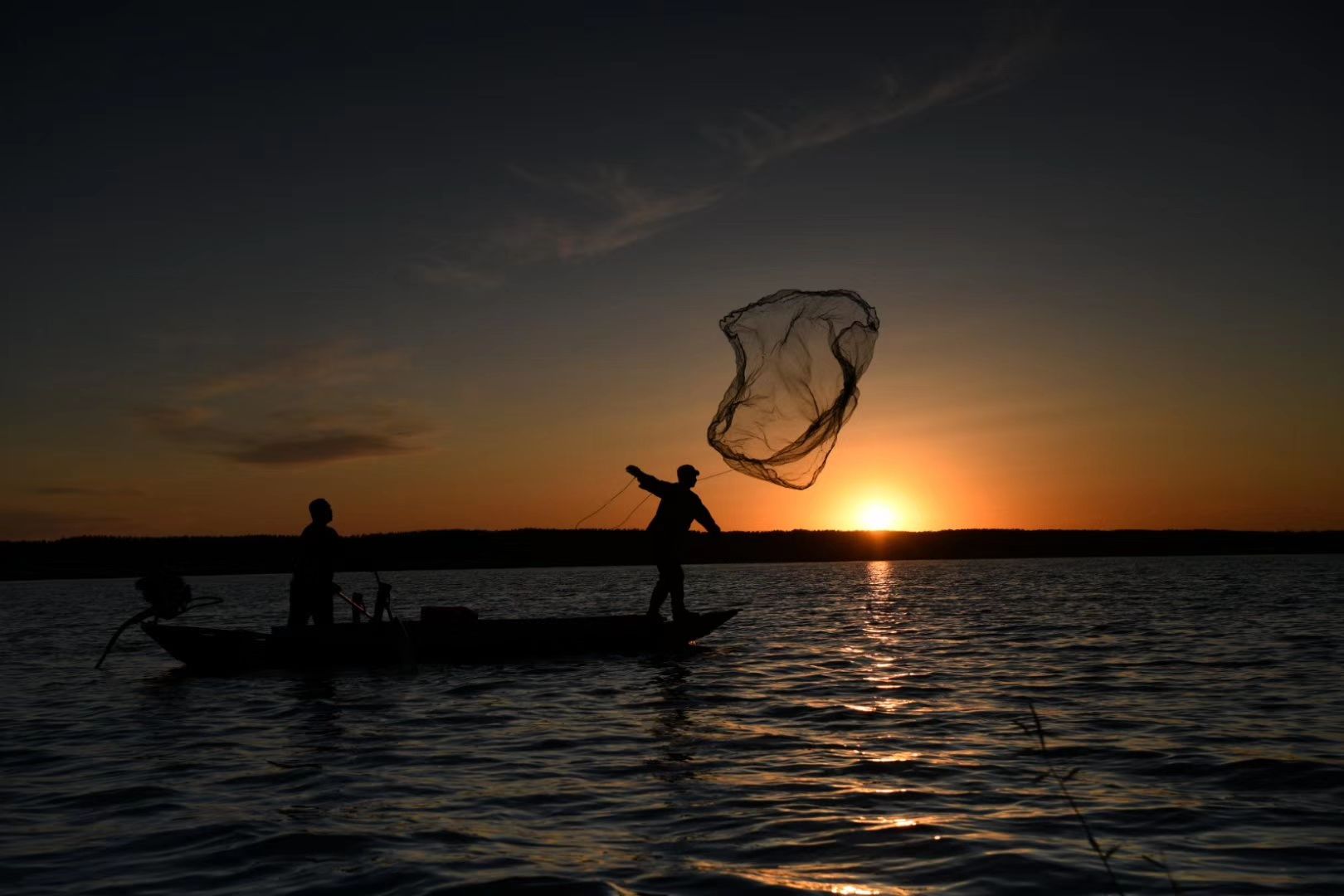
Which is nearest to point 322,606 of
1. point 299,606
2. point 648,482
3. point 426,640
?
point 299,606

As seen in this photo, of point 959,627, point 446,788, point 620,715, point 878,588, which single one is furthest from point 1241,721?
point 878,588

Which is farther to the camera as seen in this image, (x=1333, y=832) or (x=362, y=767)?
(x=362, y=767)

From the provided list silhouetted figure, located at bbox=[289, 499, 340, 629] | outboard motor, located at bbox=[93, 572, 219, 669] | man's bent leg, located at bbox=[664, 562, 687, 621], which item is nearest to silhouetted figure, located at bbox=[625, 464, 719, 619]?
man's bent leg, located at bbox=[664, 562, 687, 621]

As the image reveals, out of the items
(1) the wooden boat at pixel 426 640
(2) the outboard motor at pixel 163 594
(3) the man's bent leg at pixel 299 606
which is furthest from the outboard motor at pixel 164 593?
(3) the man's bent leg at pixel 299 606

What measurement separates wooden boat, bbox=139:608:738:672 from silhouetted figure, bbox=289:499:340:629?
1.60 ft

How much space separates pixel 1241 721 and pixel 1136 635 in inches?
537

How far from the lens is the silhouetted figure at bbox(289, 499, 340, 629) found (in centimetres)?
1859

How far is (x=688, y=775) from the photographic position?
10188mm

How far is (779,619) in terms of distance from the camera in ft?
110

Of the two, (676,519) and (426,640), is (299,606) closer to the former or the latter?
(426,640)

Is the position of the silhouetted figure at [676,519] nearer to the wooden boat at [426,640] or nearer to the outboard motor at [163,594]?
the wooden boat at [426,640]

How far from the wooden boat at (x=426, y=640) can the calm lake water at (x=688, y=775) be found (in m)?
0.42

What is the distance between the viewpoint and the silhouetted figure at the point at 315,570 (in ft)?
61.0

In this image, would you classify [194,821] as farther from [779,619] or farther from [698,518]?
[779,619]
